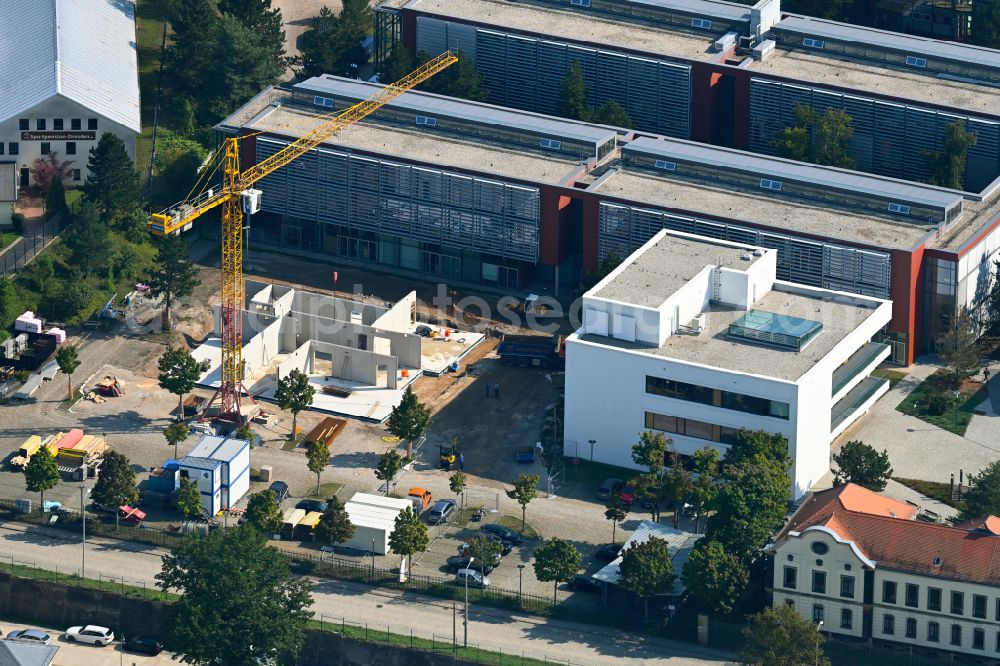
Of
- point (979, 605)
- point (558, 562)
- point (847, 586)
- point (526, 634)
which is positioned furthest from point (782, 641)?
point (526, 634)

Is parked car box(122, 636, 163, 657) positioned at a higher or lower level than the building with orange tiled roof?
lower

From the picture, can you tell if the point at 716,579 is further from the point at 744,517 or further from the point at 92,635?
the point at 92,635

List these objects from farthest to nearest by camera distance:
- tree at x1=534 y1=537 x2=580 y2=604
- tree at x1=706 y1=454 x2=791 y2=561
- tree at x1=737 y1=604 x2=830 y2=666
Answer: tree at x1=706 y1=454 x2=791 y2=561 → tree at x1=534 y1=537 x2=580 y2=604 → tree at x1=737 y1=604 x2=830 y2=666

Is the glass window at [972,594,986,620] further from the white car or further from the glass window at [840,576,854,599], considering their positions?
the white car

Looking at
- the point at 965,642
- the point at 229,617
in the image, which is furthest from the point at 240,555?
the point at 965,642

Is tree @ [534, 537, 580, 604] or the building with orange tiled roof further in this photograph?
tree @ [534, 537, 580, 604]

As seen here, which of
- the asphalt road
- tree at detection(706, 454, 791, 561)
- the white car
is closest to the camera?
the asphalt road

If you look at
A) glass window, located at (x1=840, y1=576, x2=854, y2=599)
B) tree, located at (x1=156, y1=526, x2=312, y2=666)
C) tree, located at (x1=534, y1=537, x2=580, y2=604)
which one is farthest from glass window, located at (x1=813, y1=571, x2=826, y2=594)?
tree, located at (x1=156, y1=526, x2=312, y2=666)

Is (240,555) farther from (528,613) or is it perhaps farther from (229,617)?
(528,613)
